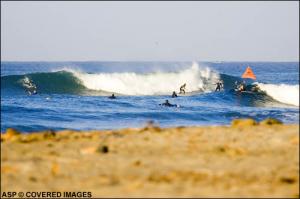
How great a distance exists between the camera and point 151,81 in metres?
49.5

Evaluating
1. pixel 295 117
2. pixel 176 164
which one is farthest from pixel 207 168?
pixel 295 117

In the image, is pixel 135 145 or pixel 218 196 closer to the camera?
pixel 218 196

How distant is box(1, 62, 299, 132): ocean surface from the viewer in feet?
70.0

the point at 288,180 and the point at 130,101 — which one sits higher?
the point at 130,101

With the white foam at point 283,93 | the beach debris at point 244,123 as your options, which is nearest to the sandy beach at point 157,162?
the beach debris at point 244,123

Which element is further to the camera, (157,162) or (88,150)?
(88,150)

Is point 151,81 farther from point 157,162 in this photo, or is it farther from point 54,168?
point 54,168

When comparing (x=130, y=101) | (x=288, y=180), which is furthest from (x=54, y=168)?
(x=130, y=101)

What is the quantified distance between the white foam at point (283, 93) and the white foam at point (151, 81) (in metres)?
8.03

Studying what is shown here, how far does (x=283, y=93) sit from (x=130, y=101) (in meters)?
10.7

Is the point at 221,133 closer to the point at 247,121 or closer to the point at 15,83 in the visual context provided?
the point at 247,121

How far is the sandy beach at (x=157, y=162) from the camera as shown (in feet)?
20.8

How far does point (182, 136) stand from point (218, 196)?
3217 millimetres

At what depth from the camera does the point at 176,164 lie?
7.29 metres
